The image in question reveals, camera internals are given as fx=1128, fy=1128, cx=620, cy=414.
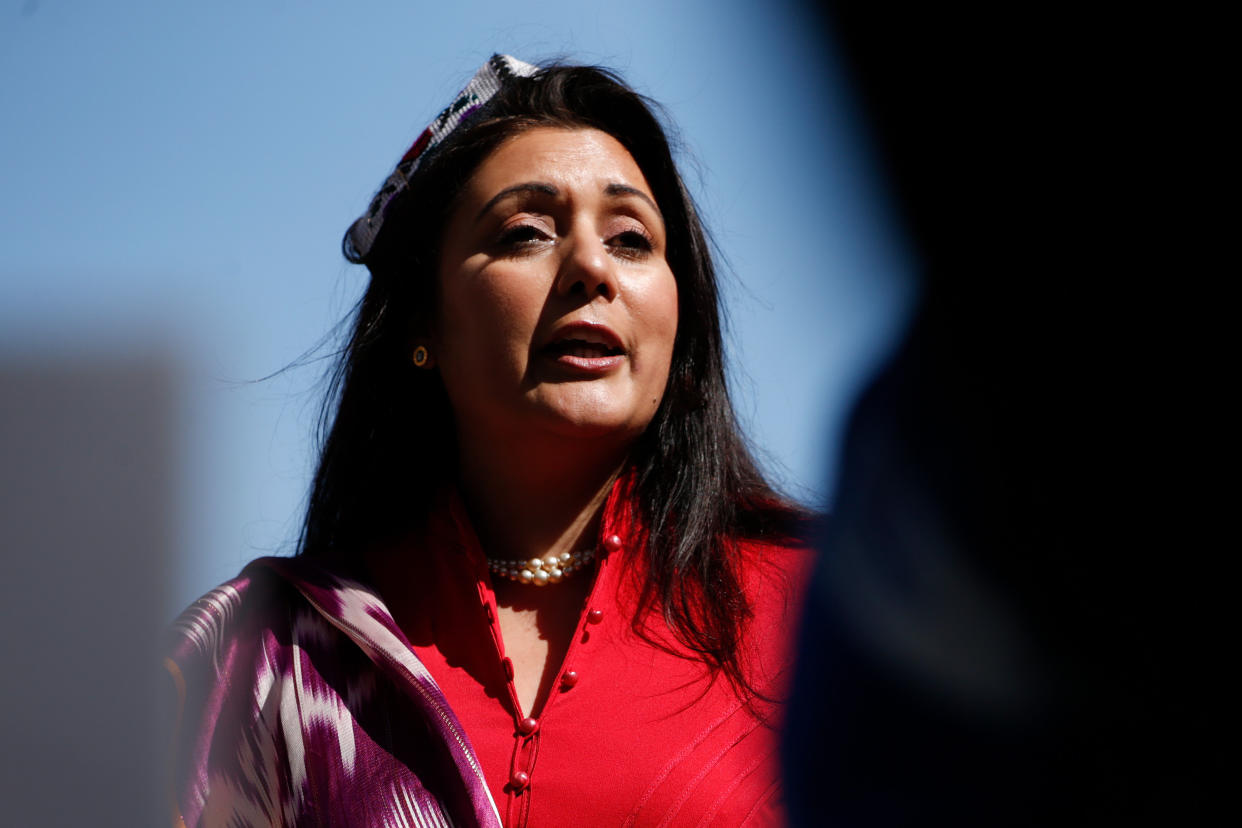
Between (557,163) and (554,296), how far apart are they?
0.34m

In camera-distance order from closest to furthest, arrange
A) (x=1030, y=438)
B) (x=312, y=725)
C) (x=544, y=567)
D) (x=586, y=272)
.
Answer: (x=1030, y=438) → (x=312, y=725) → (x=586, y=272) → (x=544, y=567)

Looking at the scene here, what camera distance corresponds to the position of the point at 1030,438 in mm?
554

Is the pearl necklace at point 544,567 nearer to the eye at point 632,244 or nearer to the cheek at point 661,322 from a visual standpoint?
the cheek at point 661,322

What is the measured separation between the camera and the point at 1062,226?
0.51 m

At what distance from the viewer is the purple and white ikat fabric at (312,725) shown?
181cm

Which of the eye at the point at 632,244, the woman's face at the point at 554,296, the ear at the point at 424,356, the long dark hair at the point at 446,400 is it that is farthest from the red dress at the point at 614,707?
the eye at the point at 632,244

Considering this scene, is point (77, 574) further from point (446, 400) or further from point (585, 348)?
point (446, 400)

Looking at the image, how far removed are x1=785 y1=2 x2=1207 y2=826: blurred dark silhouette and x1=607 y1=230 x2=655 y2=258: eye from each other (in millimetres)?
1705

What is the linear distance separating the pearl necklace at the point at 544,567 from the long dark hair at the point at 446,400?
0.49ft

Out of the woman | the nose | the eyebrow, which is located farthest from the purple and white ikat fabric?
the eyebrow

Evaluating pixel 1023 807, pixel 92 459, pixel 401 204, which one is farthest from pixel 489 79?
pixel 1023 807

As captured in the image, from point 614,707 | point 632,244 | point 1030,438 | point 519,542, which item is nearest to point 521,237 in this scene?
point 632,244

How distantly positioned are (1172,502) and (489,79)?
234cm

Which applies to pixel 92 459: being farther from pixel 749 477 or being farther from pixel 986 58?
pixel 749 477
